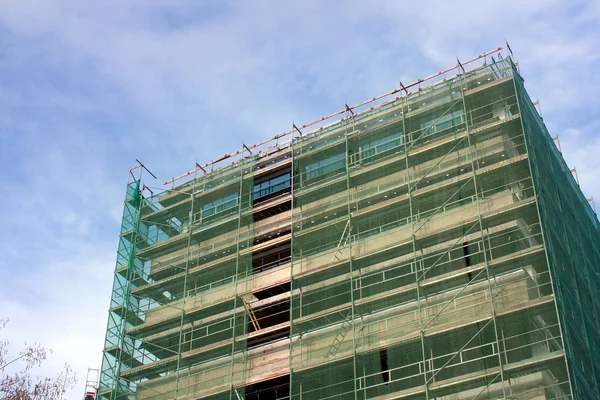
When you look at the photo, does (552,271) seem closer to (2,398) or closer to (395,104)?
(395,104)

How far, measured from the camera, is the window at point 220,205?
39.0 meters

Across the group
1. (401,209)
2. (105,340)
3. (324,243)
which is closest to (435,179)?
(401,209)

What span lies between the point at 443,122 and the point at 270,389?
454 inches

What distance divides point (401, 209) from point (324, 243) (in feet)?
10.5

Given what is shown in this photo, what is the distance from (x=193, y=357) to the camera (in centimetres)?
3434

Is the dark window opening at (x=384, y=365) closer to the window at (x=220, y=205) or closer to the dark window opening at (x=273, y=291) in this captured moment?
the dark window opening at (x=273, y=291)

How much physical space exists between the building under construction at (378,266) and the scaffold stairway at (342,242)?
0.19 ft

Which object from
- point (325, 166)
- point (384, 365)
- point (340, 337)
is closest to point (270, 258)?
point (325, 166)

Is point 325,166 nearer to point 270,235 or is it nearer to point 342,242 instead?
point 270,235

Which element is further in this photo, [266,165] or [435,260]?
[266,165]

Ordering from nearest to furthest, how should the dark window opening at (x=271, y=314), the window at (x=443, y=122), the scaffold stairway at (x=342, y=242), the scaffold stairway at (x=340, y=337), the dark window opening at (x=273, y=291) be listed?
the scaffold stairway at (x=340, y=337) < the scaffold stairway at (x=342, y=242) < the window at (x=443, y=122) < the dark window opening at (x=271, y=314) < the dark window opening at (x=273, y=291)

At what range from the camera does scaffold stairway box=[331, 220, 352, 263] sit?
33.4 meters

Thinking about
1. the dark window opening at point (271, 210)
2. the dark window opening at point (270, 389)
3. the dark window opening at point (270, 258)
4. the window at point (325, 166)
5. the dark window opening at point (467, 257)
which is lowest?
the dark window opening at point (270, 389)

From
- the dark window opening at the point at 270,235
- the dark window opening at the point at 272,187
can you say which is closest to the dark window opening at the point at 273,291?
the dark window opening at the point at 270,235
